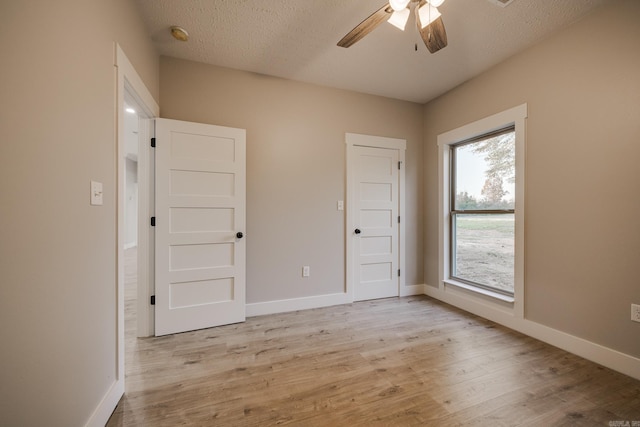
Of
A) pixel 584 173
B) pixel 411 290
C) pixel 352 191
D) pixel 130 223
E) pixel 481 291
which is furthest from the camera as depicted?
pixel 130 223

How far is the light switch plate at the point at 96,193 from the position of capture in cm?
132

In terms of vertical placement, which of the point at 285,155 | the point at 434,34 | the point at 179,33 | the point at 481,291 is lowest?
the point at 481,291

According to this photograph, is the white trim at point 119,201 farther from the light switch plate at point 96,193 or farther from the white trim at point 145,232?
the white trim at point 145,232

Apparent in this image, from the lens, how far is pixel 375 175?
11.2 ft

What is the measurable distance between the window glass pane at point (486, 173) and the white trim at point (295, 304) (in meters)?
1.95

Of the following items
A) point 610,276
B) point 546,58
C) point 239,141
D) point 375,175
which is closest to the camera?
point 610,276

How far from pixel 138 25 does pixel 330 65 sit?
5.55ft

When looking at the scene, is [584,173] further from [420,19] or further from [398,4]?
[398,4]

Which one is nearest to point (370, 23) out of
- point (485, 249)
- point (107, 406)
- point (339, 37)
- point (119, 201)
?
point (339, 37)

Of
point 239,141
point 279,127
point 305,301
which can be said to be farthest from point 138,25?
point 305,301

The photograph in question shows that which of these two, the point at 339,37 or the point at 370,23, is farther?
the point at 339,37

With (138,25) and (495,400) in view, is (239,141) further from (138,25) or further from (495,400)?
(495,400)

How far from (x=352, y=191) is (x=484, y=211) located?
1.54 meters

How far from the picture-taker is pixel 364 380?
177 centimetres
